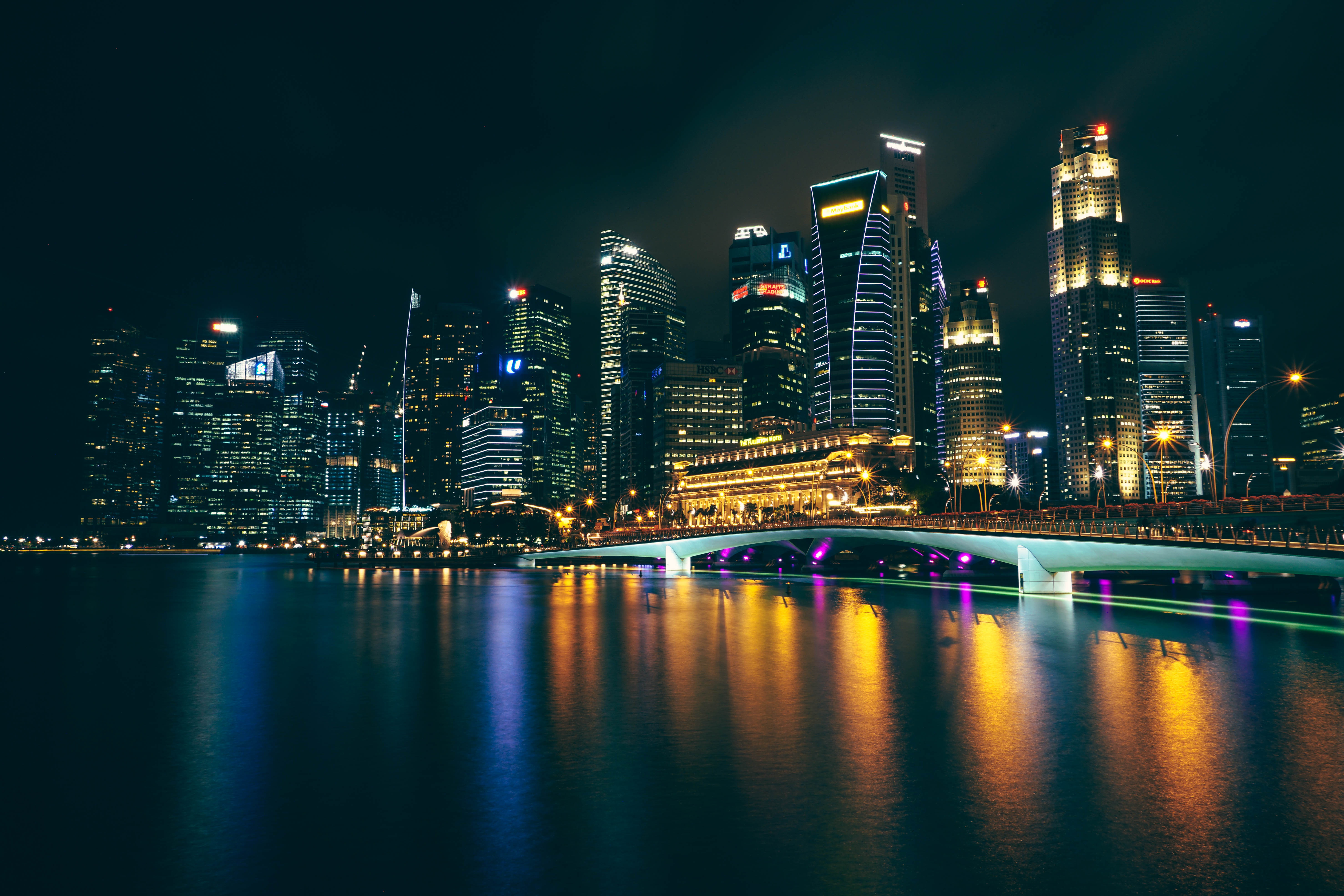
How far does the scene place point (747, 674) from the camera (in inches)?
1430

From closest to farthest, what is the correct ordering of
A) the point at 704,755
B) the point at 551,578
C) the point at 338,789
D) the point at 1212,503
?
the point at 338,789 → the point at 704,755 → the point at 1212,503 → the point at 551,578

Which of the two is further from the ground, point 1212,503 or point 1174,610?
point 1212,503

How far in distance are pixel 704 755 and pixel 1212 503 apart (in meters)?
60.3

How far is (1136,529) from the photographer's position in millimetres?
60281

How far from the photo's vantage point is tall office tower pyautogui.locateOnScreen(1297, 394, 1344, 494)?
15938cm

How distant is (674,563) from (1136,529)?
85.0 m

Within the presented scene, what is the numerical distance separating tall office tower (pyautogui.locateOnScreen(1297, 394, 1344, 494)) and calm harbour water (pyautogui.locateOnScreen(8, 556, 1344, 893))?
145m

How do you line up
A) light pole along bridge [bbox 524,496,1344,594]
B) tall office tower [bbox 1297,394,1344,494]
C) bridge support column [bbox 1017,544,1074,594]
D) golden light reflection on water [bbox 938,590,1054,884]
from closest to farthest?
1. golden light reflection on water [bbox 938,590,1054,884]
2. light pole along bridge [bbox 524,496,1344,594]
3. bridge support column [bbox 1017,544,1074,594]
4. tall office tower [bbox 1297,394,1344,494]

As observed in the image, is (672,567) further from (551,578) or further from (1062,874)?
(1062,874)

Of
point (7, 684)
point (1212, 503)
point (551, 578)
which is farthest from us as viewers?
point (551, 578)

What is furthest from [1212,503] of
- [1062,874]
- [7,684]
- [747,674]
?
[7,684]

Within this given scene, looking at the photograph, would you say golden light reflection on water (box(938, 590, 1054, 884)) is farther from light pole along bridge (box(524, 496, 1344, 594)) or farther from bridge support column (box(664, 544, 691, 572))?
bridge support column (box(664, 544, 691, 572))

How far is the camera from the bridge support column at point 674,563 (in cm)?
13538

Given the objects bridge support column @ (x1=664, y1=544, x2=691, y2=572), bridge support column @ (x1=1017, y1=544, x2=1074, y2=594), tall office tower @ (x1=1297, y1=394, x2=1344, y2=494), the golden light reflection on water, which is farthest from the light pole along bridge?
tall office tower @ (x1=1297, y1=394, x2=1344, y2=494)
